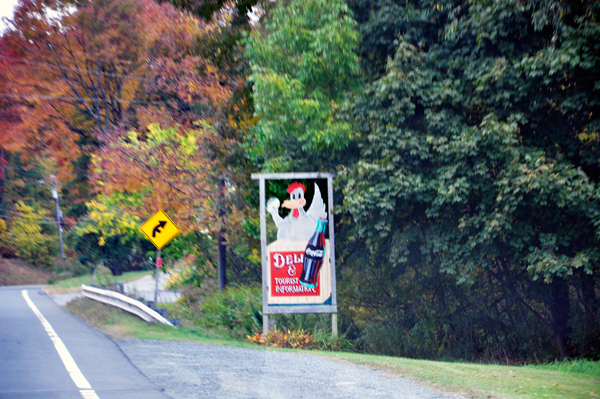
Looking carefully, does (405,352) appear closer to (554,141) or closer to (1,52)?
(554,141)

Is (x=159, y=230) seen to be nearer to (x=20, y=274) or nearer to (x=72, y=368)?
(x=72, y=368)

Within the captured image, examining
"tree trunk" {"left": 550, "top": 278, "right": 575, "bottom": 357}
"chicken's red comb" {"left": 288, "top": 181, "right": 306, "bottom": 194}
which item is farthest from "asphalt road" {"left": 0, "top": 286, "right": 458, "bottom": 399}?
"tree trunk" {"left": 550, "top": 278, "right": 575, "bottom": 357}

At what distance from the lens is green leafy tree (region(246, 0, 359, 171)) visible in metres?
13.4

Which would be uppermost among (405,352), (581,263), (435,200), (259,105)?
(259,105)

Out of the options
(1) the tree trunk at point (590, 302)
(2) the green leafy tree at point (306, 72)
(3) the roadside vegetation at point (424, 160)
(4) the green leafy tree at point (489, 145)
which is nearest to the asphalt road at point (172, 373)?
(3) the roadside vegetation at point (424, 160)

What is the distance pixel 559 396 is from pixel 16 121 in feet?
110

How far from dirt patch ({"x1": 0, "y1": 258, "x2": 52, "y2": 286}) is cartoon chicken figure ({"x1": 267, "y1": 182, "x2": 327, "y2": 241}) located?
4817 centimetres

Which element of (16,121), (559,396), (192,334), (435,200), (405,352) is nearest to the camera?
(559,396)

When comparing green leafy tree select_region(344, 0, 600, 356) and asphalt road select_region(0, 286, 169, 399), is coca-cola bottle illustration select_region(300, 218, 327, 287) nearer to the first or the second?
green leafy tree select_region(344, 0, 600, 356)

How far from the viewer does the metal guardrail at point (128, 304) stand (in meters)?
14.5

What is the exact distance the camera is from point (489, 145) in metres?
11.9

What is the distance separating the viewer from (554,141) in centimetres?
1260

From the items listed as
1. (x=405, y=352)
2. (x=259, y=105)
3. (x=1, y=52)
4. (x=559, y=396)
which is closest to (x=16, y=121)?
(x=1, y=52)

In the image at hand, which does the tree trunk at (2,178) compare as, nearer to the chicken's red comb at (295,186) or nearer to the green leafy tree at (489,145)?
the chicken's red comb at (295,186)
